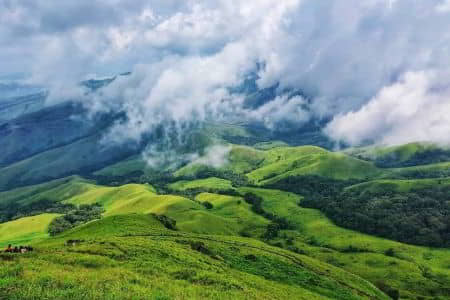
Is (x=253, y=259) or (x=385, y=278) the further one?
(x=385, y=278)

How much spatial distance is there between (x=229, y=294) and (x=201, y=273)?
8.70 m

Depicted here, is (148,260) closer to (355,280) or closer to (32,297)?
(32,297)

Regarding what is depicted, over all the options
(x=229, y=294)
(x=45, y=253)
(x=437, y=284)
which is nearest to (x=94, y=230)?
(x=45, y=253)

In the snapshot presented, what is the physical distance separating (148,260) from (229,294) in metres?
18.5

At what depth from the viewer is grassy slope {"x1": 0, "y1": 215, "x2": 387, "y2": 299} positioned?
47.0m

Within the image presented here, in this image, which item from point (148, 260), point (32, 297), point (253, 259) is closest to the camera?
point (32, 297)

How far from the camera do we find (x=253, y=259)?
322 ft

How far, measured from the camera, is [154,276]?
2286 inches

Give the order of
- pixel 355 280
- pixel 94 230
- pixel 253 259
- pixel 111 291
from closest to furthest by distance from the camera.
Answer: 1. pixel 111 291
2. pixel 253 259
3. pixel 355 280
4. pixel 94 230

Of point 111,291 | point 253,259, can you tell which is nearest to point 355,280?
point 253,259

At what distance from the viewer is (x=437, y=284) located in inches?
7264

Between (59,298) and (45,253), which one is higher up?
(45,253)

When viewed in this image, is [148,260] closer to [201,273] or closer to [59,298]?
[201,273]

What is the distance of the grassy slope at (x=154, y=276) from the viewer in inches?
1852
